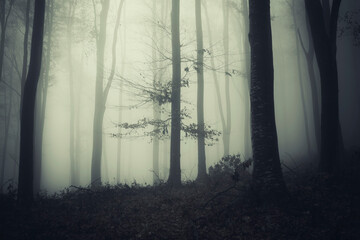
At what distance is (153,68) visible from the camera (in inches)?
698

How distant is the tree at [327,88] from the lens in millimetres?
7297

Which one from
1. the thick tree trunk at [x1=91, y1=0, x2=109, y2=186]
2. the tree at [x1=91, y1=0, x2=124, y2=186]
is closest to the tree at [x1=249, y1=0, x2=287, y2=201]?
the tree at [x1=91, y1=0, x2=124, y2=186]

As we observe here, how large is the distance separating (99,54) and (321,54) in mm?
13426

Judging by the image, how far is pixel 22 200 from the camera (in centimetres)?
749

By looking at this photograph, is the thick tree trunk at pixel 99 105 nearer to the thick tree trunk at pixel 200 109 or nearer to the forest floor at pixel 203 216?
the thick tree trunk at pixel 200 109

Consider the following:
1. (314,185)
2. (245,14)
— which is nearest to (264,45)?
(314,185)

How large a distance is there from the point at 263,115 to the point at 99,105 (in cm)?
1157

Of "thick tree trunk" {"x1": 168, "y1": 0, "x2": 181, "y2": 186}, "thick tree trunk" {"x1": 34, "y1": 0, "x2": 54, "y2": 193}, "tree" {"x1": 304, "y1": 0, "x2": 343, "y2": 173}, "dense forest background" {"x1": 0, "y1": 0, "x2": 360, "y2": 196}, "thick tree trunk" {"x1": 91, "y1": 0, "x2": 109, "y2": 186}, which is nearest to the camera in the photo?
"tree" {"x1": 304, "y1": 0, "x2": 343, "y2": 173}

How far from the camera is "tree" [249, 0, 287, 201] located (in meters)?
5.80

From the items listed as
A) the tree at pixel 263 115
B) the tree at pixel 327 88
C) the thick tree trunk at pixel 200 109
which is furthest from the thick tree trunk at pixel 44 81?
the tree at pixel 327 88

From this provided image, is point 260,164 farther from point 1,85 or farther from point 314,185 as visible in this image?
point 1,85

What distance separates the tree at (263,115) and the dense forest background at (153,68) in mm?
3707

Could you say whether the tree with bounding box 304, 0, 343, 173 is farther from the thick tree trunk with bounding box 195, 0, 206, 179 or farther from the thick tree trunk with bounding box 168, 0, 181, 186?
the thick tree trunk with bounding box 168, 0, 181, 186

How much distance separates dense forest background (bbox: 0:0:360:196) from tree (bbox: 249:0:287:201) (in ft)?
12.2
